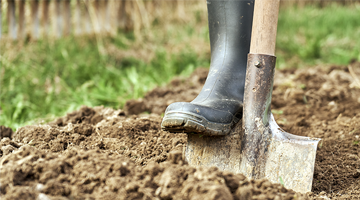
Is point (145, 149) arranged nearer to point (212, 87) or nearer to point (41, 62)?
point (212, 87)

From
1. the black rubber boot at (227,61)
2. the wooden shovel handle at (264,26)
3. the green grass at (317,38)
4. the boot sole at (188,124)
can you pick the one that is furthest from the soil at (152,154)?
the green grass at (317,38)

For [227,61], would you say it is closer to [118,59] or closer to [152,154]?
[152,154]

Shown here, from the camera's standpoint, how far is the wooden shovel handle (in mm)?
1110

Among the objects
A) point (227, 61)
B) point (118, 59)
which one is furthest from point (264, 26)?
point (118, 59)

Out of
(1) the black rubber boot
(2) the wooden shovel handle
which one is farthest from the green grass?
(2) the wooden shovel handle

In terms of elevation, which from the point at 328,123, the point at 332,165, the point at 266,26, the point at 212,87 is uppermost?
the point at 266,26

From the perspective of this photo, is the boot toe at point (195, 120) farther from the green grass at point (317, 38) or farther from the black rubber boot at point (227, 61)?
the green grass at point (317, 38)

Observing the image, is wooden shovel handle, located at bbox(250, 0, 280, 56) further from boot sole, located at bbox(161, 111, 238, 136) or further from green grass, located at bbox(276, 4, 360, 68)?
green grass, located at bbox(276, 4, 360, 68)

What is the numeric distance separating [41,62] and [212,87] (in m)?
2.49

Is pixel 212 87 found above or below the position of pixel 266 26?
below

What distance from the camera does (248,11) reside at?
129 centimetres

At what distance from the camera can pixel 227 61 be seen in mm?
1320

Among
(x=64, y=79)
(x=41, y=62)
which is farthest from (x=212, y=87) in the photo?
(x=41, y=62)

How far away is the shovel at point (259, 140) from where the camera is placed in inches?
43.2
